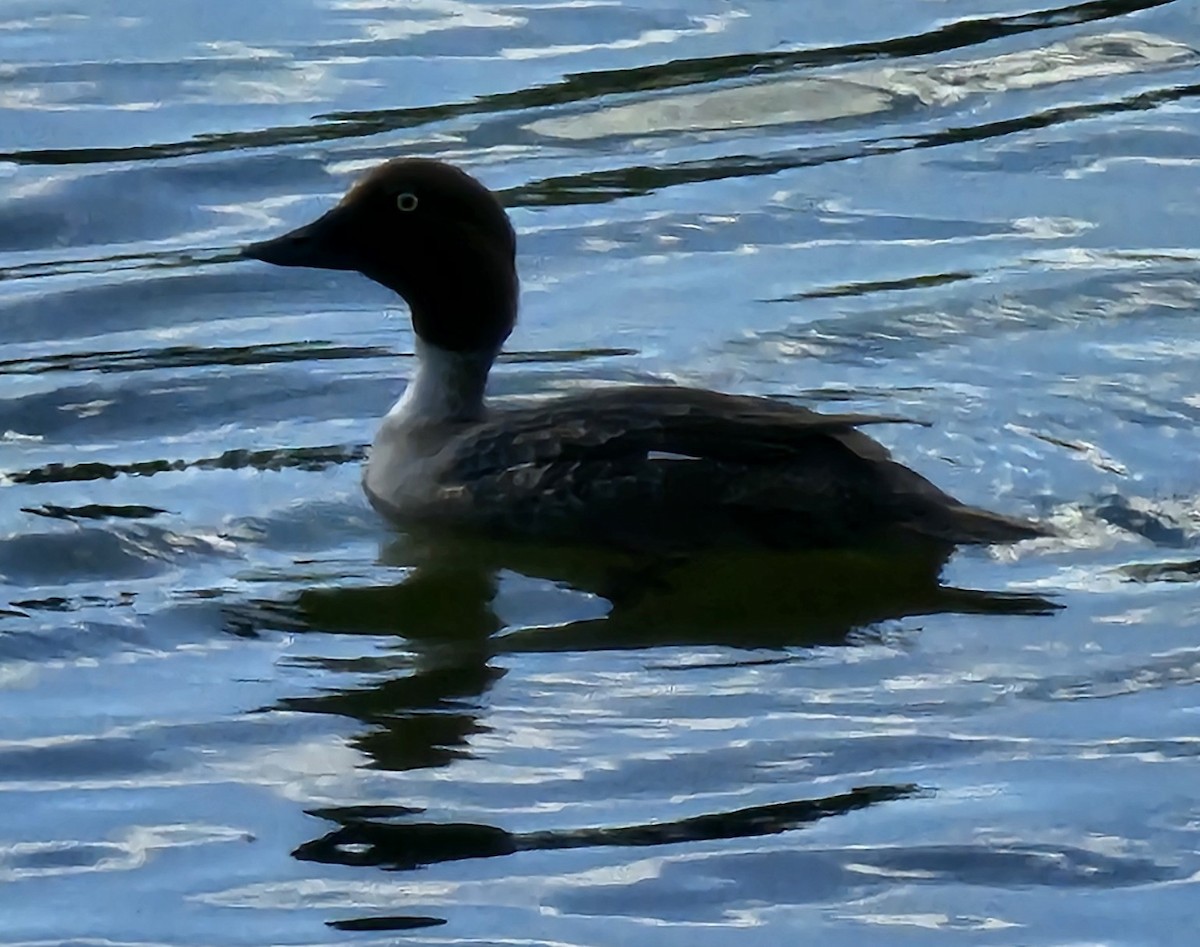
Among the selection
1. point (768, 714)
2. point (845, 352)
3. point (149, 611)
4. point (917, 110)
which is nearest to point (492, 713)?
point (768, 714)

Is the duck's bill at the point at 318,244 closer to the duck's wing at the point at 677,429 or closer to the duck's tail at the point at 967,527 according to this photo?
the duck's wing at the point at 677,429

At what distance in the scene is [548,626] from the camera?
26.9 feet

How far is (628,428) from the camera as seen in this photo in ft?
27.7

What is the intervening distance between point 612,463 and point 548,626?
546mm

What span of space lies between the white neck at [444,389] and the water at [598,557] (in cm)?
31

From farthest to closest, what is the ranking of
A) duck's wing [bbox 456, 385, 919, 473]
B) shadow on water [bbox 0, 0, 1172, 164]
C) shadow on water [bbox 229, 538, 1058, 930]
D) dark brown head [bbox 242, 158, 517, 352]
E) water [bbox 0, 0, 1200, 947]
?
1. shadow on water [bbox 0, 0, 1172, 164]
2. dark brown head [bbox 242, 158, 517, 352]
3. duck's wing [bbox 456, 385, 919, 473]
4. shadow on water [bbox 229, 538, 1058, 930]
5. water [bbox 0, 0, 1200, 947]

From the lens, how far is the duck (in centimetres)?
841

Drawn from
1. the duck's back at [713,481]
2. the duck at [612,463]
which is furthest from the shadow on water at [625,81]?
the duck's back at [713,481]

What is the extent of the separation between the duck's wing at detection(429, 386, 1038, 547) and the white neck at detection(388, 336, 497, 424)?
2.18ft

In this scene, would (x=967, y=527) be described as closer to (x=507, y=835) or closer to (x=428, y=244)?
(x=428, y=244)

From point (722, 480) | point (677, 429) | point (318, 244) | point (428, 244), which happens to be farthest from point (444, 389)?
point (722, 480)

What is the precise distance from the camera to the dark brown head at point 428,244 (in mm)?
9188

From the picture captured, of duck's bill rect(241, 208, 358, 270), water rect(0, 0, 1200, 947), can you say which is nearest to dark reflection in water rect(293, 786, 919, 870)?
water rect(0, 0, 1200, 947)

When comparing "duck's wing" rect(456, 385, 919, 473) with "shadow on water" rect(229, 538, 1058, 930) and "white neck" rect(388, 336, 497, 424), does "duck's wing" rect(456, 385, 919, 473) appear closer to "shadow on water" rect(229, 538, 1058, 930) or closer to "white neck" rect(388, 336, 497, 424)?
"shadow on water" rect(229, 538, 1058, 930)
